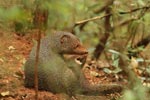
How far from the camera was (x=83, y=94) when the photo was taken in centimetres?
422

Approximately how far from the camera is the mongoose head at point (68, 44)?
4430 mm

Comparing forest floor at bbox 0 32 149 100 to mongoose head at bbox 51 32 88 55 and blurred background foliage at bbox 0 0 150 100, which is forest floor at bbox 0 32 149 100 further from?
mongoose head at bbox 51 32 88 55

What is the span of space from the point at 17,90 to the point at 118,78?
4.54 ft

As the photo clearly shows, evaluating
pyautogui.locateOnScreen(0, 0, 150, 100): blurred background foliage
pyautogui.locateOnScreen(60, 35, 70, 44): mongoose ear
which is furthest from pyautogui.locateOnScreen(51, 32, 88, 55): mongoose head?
pyautogui.locateOnScreen(0, 0, 150, 100): blurred background foliage

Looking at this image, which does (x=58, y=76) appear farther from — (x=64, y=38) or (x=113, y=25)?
(x=113, y=25)

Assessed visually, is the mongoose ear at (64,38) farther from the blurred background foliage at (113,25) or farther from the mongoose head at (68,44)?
the blurred background foliage at (113,25)

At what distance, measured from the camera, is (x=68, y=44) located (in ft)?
14.7

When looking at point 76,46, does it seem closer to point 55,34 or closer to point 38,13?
point 55,34

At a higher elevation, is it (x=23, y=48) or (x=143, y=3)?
(x=143, y=3)

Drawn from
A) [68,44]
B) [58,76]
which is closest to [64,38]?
[68,44]

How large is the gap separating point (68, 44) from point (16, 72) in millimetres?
650

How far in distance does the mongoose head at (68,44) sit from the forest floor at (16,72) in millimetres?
552

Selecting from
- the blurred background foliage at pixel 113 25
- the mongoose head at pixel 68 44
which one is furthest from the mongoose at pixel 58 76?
the blurred background foliage at pixel 113 25

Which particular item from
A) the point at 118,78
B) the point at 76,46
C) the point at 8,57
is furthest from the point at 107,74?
the point at 8,57
